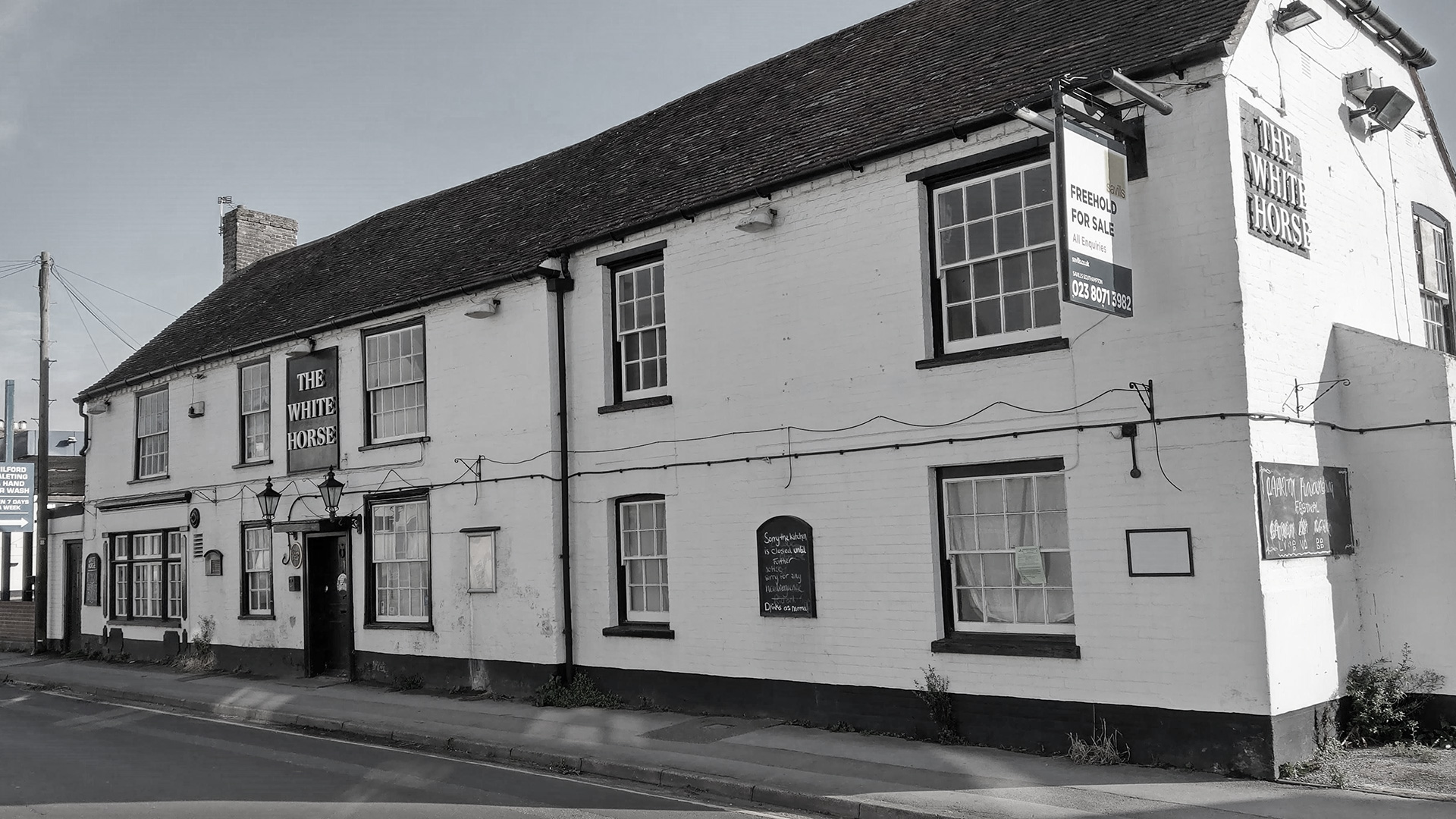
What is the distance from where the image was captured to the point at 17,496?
27719mm

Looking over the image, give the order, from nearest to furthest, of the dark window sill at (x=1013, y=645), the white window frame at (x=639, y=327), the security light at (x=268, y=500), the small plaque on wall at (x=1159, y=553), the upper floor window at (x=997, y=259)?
the small plaque on wall at (x=1159, y=553)
the dark window sill at (x=1013, y=645)
the upper floor window at (x=997, y=259)
the white window frame at (x=639, y=327)
the security light at (x=268, y=500)

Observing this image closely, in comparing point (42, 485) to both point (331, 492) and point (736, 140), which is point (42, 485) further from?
point (736, 140)

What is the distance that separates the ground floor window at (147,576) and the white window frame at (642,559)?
11617 millimetres

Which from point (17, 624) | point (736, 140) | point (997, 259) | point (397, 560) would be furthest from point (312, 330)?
point (17, 624)

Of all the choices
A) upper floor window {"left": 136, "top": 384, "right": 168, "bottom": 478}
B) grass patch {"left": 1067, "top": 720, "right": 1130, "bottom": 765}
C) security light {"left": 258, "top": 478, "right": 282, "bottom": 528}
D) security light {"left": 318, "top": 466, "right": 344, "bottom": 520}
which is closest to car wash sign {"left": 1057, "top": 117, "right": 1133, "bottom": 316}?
grass patch {"left": 1067, "top": 720, "right": 1130, "bottom": 765}

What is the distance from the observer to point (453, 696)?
15.5m

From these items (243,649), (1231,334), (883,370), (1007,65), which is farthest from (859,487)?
(243,649)

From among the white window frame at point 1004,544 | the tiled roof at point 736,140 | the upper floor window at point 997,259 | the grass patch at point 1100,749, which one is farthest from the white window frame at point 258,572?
the grass patch at point 1100,749

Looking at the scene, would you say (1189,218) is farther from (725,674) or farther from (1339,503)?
(725,674)

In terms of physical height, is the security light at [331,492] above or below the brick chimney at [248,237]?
below

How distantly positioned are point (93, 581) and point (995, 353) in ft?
71.1

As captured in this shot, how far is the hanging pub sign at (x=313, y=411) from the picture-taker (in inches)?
728

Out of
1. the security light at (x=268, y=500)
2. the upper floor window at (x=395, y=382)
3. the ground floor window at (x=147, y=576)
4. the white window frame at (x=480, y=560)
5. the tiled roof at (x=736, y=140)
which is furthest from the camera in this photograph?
the ground floor window at (x=147, y=576)

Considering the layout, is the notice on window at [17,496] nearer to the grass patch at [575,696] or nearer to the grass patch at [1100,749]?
the grass patch at [575,696]
